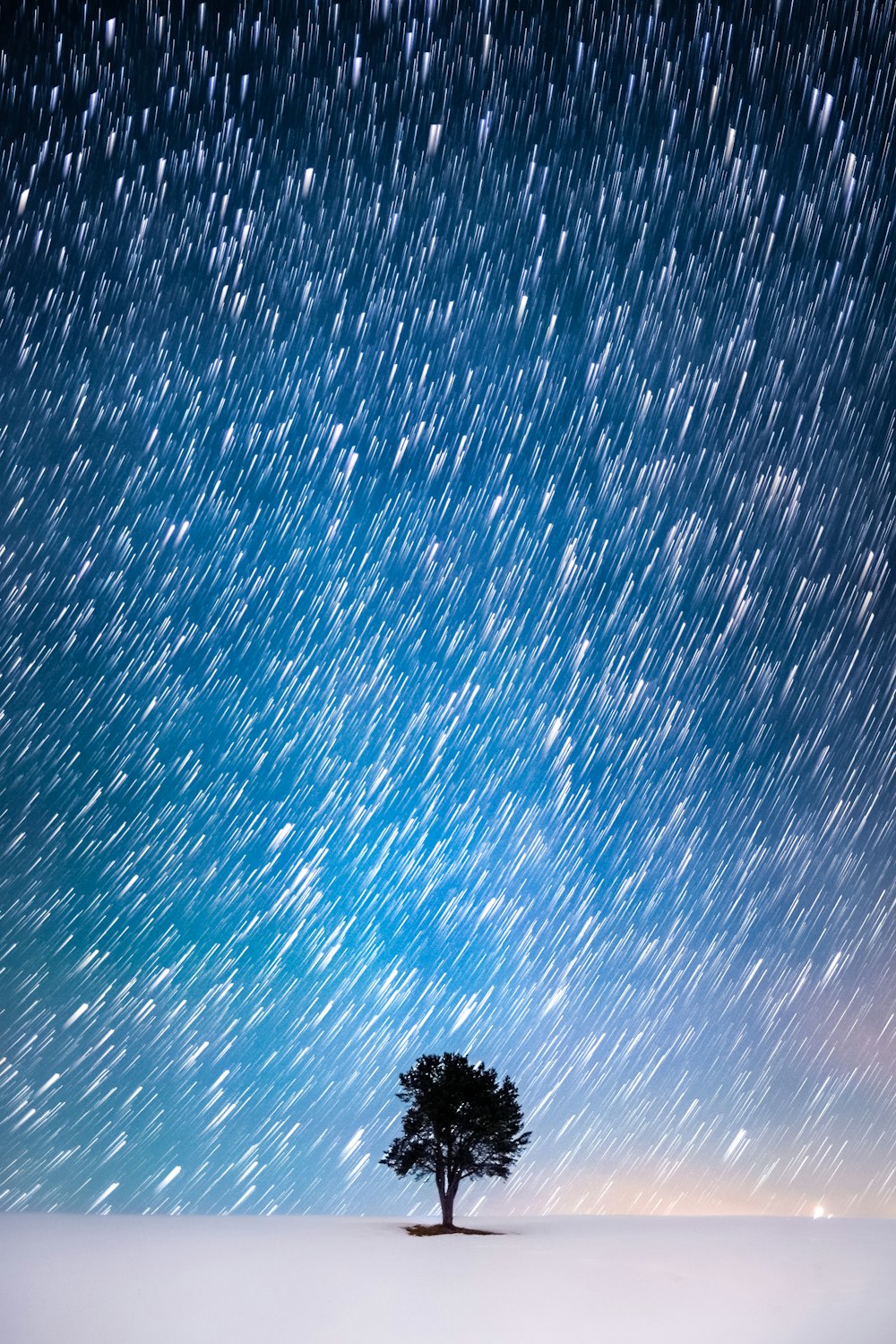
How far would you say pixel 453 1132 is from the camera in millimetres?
35062

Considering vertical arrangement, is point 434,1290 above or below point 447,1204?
above

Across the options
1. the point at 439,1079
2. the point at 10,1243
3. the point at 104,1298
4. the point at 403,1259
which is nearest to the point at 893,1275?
the point at 403,1259

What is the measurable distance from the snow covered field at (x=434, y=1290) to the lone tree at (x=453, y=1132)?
244 cm

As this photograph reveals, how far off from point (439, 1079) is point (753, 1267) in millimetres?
12662

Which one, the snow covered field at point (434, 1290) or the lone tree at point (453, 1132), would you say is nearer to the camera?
the snow covered field at point (434, 1290)

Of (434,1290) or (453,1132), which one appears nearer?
(434,1290)

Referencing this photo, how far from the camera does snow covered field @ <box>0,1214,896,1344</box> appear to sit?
49.2 ft

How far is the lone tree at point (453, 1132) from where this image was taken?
3497cm

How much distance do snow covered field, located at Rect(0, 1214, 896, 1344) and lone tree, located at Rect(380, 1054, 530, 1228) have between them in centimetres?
244

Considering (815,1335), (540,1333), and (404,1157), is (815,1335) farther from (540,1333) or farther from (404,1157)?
(404,1157)

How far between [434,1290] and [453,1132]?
1591 cm

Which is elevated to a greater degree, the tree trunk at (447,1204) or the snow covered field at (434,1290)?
the snow covered field at (434,1290)

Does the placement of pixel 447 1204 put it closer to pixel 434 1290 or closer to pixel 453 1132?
pixel 453 1132

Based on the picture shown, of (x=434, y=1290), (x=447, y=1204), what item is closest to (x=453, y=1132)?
(x=447, y=1204)
